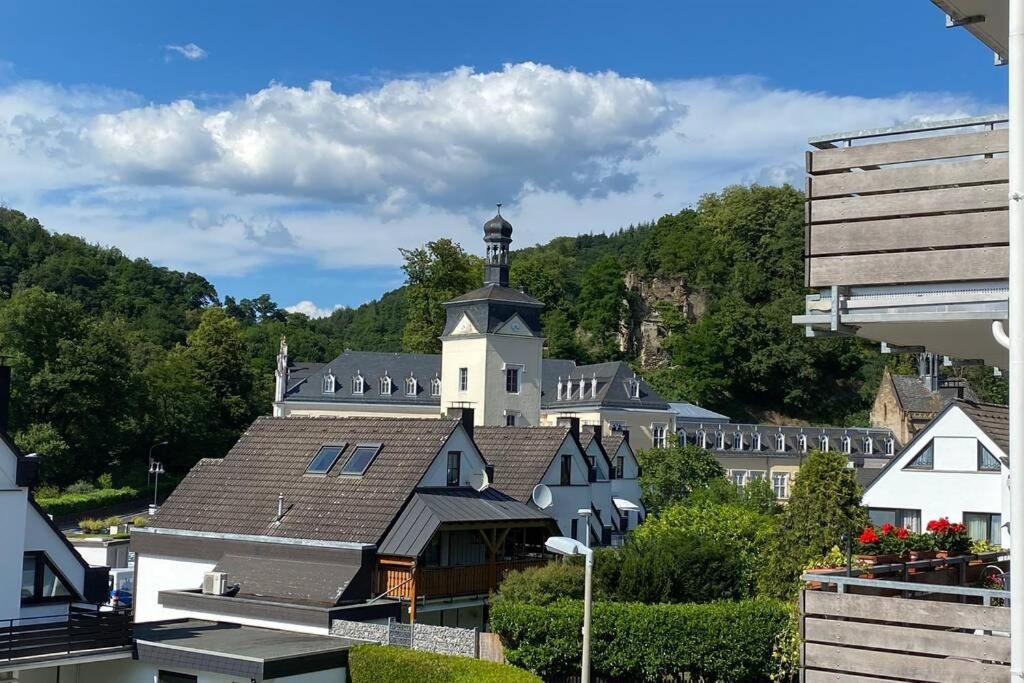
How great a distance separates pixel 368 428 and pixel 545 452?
755 cm

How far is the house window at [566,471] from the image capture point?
36469 mm

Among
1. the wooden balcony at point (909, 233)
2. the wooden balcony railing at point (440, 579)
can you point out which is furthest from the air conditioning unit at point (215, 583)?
the wooden balcony at point (909, 233)

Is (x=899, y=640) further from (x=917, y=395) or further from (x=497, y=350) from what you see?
(x=917, y=395)

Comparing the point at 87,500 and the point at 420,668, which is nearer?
the point at 420,668

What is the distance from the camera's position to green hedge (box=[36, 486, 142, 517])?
180 feet

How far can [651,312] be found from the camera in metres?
103

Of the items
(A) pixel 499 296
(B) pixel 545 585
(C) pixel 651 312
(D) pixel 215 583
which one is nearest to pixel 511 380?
(A) pixel 499 296

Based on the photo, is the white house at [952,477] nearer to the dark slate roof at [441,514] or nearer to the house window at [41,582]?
the dark slate roof at [441,514]

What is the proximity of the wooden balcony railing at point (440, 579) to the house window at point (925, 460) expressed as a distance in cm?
1314

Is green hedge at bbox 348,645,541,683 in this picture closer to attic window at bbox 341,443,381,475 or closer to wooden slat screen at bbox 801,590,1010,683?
attic window at bbox 341,443,381,475

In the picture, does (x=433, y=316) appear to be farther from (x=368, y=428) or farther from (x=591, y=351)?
(x=368, y=428)

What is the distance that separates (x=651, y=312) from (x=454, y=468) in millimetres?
75532

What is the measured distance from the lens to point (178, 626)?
81.0 feet

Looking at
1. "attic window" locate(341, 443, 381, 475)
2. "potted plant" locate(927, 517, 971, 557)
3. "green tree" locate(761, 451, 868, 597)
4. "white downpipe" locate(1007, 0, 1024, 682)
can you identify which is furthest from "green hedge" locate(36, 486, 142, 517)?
"white downpipe" locate(1007, 0, 1024, 682)
